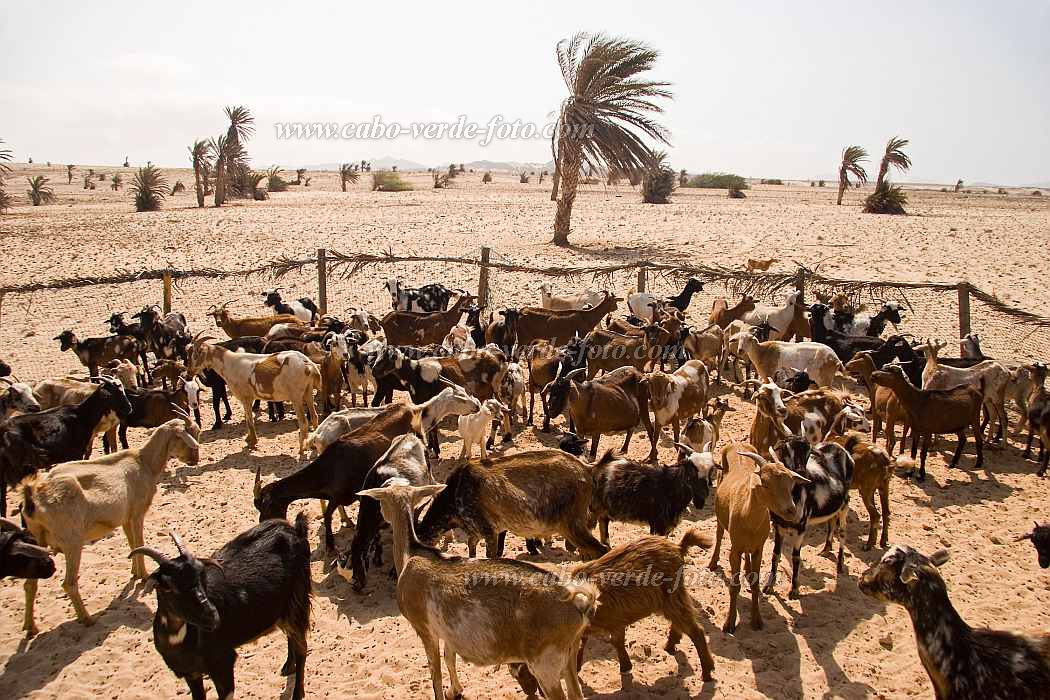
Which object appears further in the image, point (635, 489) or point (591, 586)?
point (635, 489)

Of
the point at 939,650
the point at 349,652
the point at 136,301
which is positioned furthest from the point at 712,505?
the point at 136,301

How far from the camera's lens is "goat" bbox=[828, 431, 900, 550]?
6.86 meters

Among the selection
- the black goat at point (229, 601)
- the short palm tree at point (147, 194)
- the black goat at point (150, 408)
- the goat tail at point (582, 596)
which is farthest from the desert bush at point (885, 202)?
the short palm tree at point (147, 194)

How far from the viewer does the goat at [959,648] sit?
3975 mm

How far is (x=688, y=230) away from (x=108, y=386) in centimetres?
2095

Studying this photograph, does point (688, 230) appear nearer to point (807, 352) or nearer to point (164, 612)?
point (807, 352)

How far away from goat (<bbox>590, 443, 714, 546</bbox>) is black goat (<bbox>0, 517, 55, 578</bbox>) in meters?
4.37

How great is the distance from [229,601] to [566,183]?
63.8 ft

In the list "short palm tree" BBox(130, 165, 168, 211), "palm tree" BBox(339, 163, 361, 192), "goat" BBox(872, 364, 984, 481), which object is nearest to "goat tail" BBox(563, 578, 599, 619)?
"goat" BBox(872, 364, 984, 481)

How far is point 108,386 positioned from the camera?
27.1 feet

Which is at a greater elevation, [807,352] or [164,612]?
[807,352]

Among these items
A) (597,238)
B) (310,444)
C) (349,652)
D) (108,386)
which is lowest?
(349,652)

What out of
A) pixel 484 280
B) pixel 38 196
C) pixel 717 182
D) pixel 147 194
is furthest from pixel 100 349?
pixel 717 182

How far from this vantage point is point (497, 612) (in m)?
4.39
